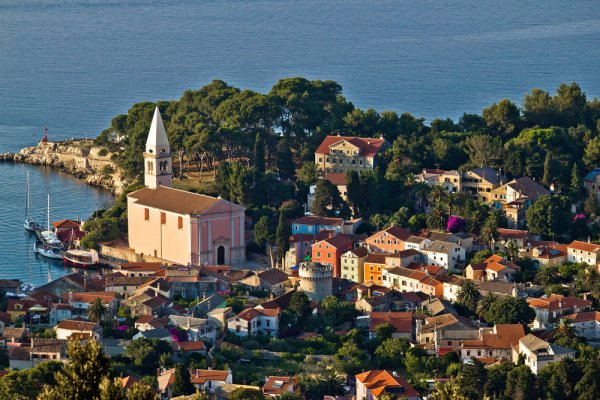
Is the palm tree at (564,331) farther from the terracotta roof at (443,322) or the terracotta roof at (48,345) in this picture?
the terracotta roof at (48,345)

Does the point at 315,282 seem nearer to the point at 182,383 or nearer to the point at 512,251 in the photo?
the point at 512,251

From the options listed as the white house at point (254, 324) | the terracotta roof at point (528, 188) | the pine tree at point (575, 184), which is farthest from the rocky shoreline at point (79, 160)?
the white house at point (254, 324)

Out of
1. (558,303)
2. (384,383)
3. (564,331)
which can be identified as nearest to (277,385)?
Result: (384,383)

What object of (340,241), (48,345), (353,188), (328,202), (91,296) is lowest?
(48,345)

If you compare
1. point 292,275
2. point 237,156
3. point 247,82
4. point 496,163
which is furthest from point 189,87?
point 292,275

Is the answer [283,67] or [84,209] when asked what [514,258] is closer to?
[84,209]

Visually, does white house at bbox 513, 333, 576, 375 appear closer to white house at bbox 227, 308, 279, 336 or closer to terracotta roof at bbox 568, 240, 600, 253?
white house at bbox 227, 308, 279, 336
